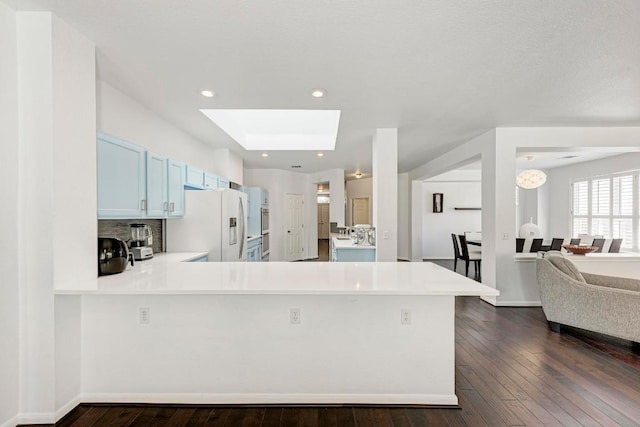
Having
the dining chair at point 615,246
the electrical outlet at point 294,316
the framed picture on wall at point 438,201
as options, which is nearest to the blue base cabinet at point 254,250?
the electrical outlet at point 294,316

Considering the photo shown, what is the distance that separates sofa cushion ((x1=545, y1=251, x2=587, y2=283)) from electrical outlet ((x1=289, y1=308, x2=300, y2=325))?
10.6 ft

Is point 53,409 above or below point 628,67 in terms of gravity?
below

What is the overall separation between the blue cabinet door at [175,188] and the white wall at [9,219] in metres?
1.54

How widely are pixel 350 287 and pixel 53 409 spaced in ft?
6.70

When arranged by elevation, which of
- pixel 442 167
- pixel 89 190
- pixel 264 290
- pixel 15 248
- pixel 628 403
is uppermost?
pixel 442 167

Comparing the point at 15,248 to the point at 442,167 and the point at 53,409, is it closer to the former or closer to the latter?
the point at 53,409

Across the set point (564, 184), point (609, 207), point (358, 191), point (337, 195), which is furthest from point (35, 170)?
point (564, 184)

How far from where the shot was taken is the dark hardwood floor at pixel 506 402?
197 cm

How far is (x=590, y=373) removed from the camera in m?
2.54

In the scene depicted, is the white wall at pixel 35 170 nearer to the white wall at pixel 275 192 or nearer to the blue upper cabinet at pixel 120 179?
the blue upper cabinet at pixel 120 179

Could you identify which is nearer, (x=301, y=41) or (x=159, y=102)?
(x=301, y=41)

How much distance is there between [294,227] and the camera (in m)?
8.27

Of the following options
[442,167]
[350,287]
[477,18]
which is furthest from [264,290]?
[442,167]

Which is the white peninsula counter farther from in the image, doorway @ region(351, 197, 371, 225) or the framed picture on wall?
doorway @ region(351, 197, 371, 225)
